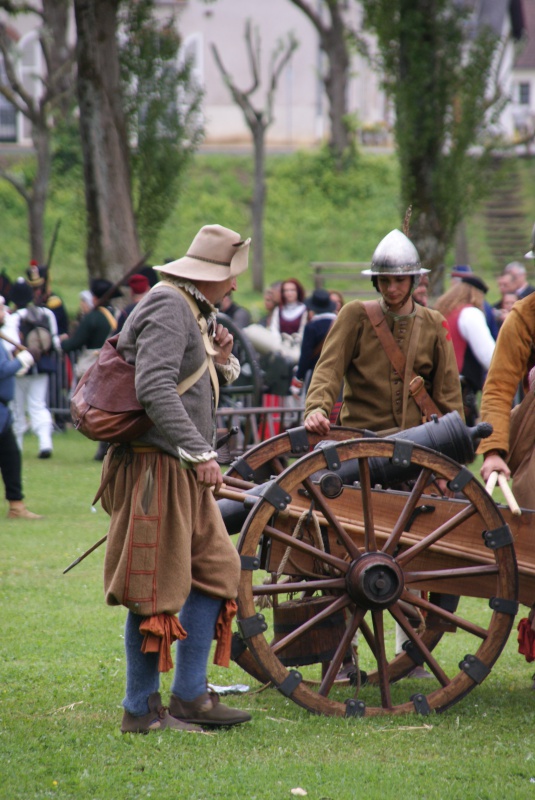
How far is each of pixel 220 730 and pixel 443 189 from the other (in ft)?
41.7

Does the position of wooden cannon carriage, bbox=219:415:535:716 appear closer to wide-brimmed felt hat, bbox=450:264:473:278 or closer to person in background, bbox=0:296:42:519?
person in background, bbox=0:296:42:519

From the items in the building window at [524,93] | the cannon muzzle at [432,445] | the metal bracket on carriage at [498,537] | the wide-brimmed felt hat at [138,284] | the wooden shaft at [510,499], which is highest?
the building window at [524,93]

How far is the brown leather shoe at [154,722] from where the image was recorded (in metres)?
4.07

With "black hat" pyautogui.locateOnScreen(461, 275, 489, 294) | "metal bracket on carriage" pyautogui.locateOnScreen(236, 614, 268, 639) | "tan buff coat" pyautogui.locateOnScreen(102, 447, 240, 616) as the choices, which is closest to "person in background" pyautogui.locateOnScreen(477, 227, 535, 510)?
"metal bracket on carriage" pyautogui.locateOnScreen(236, 614, 268, 639)

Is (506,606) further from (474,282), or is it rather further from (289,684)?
(474,282)

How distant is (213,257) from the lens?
13.5 ft

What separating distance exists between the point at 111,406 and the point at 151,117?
1742cm

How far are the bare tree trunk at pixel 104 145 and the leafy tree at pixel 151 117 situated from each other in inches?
158

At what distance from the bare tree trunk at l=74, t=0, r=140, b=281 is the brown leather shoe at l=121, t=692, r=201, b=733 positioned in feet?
38.8

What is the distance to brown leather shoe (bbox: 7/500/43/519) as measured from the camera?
9.02 metres

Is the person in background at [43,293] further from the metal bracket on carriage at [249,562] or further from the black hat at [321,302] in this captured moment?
the metal bracket on carriage at [249,562]

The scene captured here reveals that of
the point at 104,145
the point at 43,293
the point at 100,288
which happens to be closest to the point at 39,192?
the point at 104,145

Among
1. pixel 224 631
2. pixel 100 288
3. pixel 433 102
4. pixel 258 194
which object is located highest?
pixel 433 102

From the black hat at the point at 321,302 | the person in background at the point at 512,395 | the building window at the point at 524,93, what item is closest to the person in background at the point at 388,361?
the person in background at the point at 512,395
